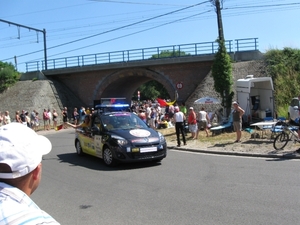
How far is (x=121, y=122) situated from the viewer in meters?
11.6

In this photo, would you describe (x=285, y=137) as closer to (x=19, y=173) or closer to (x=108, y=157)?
(x=108, y=157)

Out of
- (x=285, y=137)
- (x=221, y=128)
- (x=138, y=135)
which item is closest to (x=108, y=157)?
(x=138, y=135)

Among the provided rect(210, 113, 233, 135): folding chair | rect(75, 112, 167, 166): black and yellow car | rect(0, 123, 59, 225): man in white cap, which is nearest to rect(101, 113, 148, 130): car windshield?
rect(75, 112, 167, 166): black and yellow car

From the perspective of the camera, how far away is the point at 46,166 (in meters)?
11.6

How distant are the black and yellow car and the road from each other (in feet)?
1.23

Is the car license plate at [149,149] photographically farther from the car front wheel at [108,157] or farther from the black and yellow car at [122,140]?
the car front wheel at [108,157]

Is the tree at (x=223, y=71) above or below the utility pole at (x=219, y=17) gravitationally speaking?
below

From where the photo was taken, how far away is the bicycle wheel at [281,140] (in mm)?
12031

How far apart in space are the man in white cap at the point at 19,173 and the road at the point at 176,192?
3.90 m

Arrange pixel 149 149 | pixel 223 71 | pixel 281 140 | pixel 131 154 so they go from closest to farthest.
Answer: pixel 131 154
pixel 149 149
pixel 281 140
pixel 223 71

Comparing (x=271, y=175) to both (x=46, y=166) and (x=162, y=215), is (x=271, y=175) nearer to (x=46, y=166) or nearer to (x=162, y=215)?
(x=162, y=215)

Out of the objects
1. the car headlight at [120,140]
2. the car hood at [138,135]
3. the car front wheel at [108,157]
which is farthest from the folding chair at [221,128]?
the car headlight at [120,140]

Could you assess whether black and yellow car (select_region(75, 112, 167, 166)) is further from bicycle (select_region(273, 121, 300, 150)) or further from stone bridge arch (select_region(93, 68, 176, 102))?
stone bridge arch (select_region(93, 68, 176, 102))

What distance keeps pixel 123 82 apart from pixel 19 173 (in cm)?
4123
